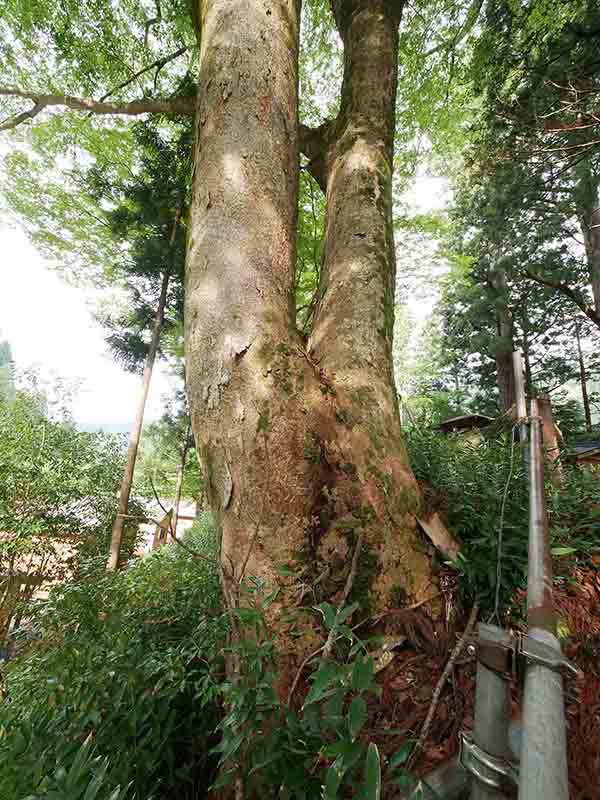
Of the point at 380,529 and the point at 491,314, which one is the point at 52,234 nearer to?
the point at 380,529

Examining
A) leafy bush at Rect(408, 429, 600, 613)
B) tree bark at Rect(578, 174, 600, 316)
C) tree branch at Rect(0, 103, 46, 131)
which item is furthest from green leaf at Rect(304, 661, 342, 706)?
tree bark at Rect(578, 174, 600, 316)

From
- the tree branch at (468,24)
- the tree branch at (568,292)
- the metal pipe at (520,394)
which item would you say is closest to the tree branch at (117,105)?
the metal pipe at (520,394)

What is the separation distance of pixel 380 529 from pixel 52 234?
11537mm

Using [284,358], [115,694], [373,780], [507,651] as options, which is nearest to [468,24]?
[284,358]

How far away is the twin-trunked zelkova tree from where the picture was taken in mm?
1419

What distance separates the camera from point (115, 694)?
1.29m

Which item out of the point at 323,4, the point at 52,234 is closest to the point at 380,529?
the point at 323,4

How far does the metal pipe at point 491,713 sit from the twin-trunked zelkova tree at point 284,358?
1.86 ft

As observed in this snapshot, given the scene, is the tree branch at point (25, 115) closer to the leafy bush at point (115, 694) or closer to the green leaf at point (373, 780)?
the leafy bush at point (115, 694)

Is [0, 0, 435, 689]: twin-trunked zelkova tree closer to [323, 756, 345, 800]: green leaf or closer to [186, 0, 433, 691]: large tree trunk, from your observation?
[186, 0, 433, 691]: large tree trunk

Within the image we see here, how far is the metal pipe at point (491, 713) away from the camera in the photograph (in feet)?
1.95

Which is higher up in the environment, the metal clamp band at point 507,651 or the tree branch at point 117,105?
the tree branch at point 117,105

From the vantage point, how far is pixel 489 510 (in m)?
1.76

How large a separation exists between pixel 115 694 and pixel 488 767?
4.22ft
